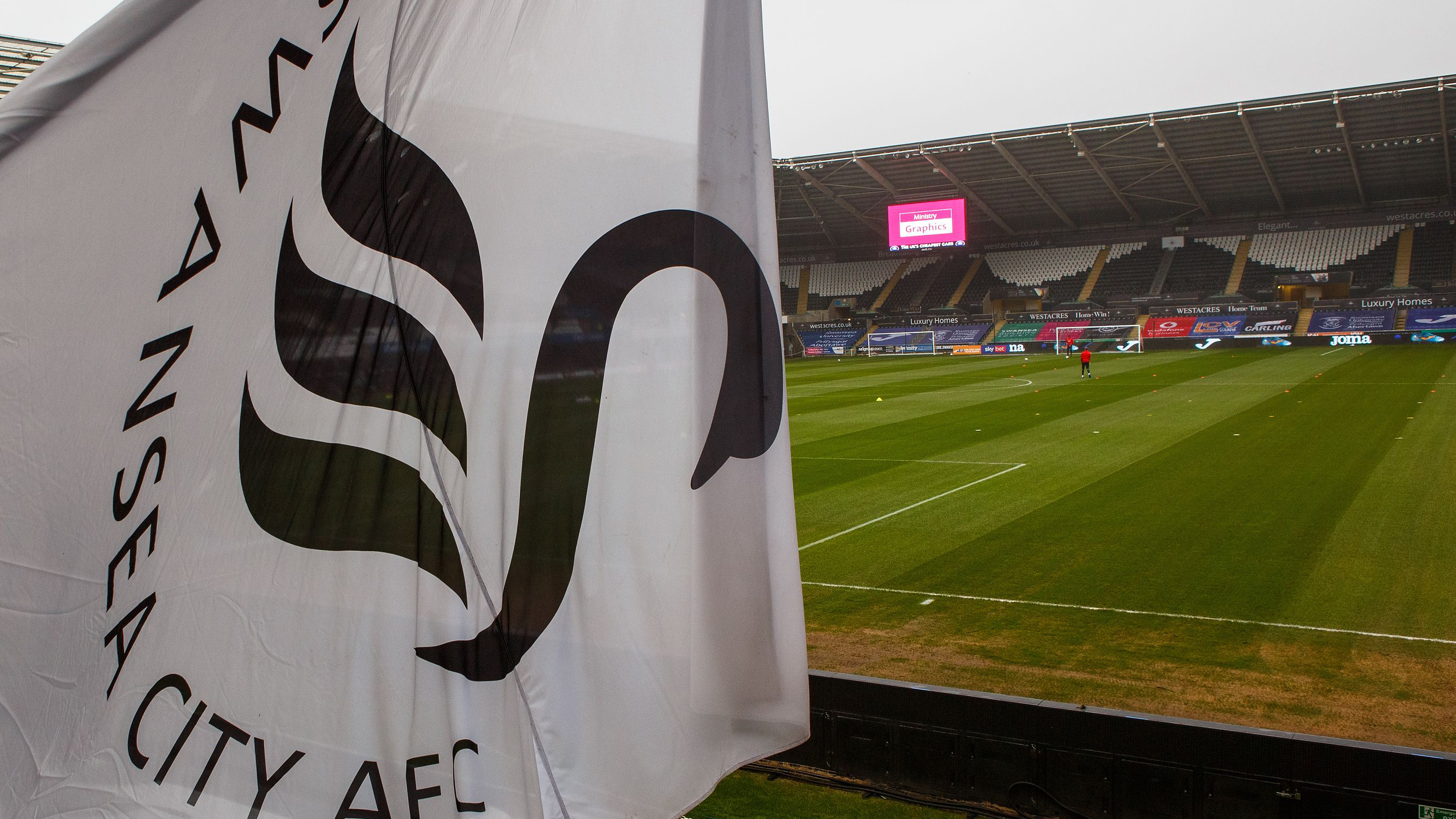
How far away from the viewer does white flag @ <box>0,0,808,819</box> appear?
2055 millimetres

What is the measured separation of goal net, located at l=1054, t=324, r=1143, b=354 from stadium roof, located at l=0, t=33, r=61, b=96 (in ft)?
139

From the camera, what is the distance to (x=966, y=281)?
2554 inches

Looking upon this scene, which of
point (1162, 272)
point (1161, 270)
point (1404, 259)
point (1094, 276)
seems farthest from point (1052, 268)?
point (1404, 259)

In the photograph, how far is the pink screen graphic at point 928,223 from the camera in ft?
181

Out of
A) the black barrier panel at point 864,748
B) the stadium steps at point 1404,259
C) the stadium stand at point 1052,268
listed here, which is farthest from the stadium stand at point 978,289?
the black barrier panel at point 864,748

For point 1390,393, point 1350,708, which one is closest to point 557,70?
point 1350,708

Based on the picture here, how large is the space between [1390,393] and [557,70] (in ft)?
89.4

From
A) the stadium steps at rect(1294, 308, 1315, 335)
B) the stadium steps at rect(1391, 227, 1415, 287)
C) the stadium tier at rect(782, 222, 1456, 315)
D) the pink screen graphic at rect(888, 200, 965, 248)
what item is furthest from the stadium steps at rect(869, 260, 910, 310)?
the stadium steps at rect(1391, 227, 1415, 287)

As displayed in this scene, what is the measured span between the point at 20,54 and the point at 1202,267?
55.7 metres

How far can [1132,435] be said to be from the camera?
18.0 metres

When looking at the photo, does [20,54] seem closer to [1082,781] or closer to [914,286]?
[1082,781]

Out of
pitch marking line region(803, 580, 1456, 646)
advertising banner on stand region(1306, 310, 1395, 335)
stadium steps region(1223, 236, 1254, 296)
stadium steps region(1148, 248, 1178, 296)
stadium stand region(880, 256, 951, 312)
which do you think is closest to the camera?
pitch marking line region(803, 580, 1456, 646)

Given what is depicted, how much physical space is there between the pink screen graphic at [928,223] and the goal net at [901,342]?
219 inches

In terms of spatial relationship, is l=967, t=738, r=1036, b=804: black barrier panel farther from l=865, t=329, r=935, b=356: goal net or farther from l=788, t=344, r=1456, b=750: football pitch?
l=865, t=329, r=935, b=356: goal net
